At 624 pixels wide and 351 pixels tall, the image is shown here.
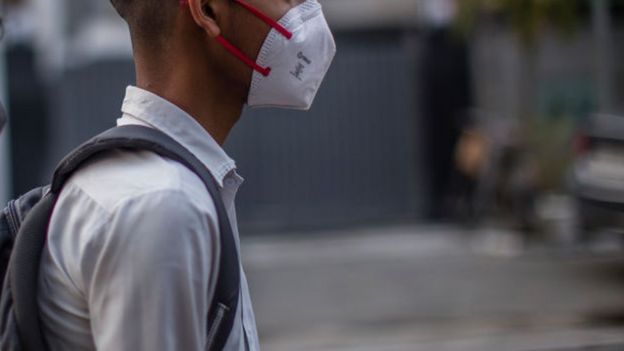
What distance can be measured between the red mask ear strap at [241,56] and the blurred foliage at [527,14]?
10.4m

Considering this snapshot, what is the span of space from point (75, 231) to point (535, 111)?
545 inches

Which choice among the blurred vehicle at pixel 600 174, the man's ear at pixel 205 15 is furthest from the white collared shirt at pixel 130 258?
the blurred vehicle at pixel 600 174

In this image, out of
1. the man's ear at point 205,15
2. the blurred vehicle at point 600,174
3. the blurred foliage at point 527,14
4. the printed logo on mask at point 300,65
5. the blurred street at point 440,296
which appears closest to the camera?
the man's ear at point 205,15

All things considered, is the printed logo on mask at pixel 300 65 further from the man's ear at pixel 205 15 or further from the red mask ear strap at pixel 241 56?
the man's ear at pixel 205 15

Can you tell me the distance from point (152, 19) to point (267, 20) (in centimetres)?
17

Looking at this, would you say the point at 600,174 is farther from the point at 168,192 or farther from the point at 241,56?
the point at 168,192

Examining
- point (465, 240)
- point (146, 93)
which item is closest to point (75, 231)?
point (146, 93)

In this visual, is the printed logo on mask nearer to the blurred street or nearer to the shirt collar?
the shirt collar

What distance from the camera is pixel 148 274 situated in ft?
4.35

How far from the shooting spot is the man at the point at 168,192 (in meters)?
1.34

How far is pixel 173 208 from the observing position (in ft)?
4.42

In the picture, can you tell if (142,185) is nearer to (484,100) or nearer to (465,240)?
(465,240)

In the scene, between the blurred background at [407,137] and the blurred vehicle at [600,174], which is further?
the blurred background at [407,137]

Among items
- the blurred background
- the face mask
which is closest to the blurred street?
the blurred background
